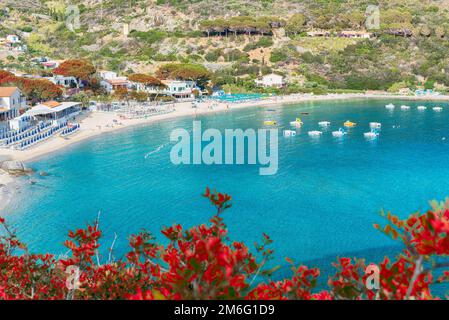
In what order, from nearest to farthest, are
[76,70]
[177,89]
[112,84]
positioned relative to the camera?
[76,70]
[112,84]
[177,89]

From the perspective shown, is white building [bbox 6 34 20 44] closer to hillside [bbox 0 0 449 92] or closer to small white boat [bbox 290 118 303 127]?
hillside [bbox 0 0 449 92]

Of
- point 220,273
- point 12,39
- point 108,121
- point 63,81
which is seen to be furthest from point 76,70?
point 220,273

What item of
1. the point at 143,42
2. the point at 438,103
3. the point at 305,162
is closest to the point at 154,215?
the point at 305,162

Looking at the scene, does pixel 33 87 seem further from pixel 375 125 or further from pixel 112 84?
pixel 375 125

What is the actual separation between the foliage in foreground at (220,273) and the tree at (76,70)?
169 feet

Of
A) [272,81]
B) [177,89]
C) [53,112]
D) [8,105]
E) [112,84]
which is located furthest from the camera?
[272,81]

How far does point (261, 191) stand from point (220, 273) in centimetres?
2141

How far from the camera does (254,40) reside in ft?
284

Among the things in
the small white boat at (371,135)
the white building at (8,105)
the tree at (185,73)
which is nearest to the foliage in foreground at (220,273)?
the white building at (8,105)

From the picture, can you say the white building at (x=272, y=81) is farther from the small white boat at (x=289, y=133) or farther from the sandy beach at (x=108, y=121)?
the small white boat at (x=289, y=133)
